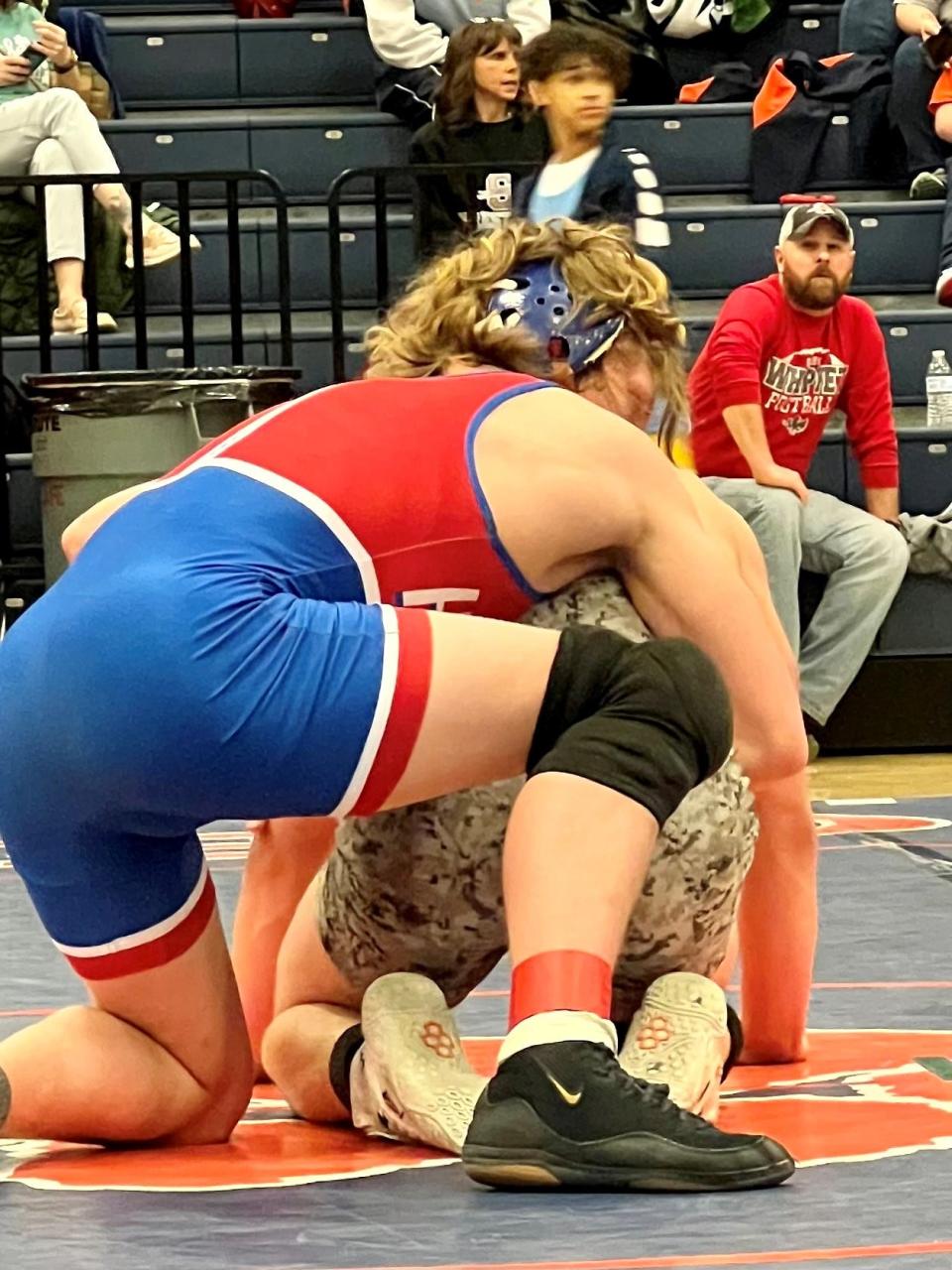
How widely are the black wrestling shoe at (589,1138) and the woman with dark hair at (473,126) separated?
508 centimetres

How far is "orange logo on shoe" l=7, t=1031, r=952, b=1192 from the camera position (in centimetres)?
198

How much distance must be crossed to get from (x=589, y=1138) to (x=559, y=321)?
2.57ft

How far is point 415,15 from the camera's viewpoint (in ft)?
25.3

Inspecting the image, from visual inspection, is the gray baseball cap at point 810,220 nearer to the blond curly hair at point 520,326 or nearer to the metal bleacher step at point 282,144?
the metal bleacher step at point 282,144

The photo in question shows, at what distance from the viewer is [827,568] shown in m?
6.13

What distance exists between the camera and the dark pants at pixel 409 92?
296 inches

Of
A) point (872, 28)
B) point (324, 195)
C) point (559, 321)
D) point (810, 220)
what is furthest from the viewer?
point (872, 28)

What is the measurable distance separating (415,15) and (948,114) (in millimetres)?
1700

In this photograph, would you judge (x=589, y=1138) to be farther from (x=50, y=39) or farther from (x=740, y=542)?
(x=50, y=39)

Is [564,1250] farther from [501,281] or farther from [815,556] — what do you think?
[815,556]

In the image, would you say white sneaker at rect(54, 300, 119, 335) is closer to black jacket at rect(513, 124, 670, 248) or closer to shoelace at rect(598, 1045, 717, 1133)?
black jacket at rect(513, 124, 670, 248)

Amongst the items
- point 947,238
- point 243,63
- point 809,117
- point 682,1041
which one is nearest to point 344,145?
point 243,63

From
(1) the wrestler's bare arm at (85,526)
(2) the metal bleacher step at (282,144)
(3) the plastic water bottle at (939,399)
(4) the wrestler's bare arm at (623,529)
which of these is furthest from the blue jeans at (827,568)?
(4) the wrestler's bare arm at (623,529)

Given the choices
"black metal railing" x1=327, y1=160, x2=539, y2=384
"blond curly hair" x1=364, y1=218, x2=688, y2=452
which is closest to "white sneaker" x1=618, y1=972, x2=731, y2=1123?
"blond curly hair" x1=364, y1=218, x2=688, y2=452
